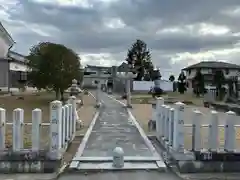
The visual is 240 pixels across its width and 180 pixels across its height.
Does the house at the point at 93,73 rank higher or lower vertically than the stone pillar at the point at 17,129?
higher

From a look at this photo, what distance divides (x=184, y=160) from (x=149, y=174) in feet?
3.03

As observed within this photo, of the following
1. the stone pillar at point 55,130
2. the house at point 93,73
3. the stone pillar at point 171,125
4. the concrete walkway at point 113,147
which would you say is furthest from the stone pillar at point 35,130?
the house at point 93,73

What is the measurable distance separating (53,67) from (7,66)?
43.3ft

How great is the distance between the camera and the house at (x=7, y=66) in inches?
1622

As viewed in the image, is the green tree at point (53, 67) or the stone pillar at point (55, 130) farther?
the green tree at point (53, 67)

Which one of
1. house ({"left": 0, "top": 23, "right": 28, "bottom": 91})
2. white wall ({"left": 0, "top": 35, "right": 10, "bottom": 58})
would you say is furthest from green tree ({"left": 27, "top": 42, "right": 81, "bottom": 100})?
white wall ({"left": 0, "top": 35, "right": 10, "bottom": 58})

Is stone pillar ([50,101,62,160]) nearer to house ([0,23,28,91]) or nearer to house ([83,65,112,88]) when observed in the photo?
house ([0,23,28,91])

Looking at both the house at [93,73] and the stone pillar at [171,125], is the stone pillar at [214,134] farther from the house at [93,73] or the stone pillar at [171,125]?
the house at [93,73]

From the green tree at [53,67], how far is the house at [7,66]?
29.6 ft

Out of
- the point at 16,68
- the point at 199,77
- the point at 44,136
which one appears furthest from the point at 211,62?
the point at 44,136

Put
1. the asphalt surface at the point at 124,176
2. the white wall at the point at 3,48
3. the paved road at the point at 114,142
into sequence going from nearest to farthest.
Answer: the asphalt surface at the point at 124,176 → the paved road at the point at 114,142 → the white wall at the point at 3,48

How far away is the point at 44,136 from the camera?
42.8 feet

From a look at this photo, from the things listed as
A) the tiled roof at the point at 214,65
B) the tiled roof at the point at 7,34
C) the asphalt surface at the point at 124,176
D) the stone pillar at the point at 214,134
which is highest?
the tiled roof at the point at 7,34

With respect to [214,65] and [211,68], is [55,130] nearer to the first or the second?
[211,68]
